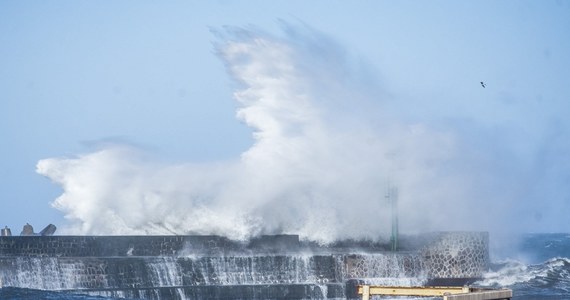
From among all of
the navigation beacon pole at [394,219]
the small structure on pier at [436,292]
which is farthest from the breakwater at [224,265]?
the small structure on pier at [436,292]

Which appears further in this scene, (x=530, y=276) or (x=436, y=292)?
(x=530, y=276)

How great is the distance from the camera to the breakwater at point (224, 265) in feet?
87.0

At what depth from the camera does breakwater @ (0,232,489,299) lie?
2652 cm

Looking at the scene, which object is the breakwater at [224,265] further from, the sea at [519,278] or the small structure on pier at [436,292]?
the small structure on pier at [436,292]

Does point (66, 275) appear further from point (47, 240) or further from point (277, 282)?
point (277, 282)

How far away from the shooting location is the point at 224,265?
2845cm

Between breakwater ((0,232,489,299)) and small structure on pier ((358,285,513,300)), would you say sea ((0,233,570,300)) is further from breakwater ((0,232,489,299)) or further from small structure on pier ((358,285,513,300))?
small structure on pier ((358,285,513,300))

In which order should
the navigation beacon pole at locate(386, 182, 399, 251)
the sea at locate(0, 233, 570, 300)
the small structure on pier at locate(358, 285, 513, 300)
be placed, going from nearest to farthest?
1. the small structure on pier at locate(358, 285, 513, 300)
2. the sea at locate(0, 233, 570, 300)
3. the navigation beacon pole at locate(386, 182, 399, 251)

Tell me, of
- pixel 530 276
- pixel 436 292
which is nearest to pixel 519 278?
pixel 530 276

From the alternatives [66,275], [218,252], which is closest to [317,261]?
[218,252]

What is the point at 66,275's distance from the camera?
26.5 m

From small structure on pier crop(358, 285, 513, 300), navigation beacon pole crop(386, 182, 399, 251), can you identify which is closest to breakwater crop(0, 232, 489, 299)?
navigation beacon pole crop(386, 182, 399, 251)

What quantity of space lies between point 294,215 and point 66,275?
9.38 m

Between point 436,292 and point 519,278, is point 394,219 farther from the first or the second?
point 436,292
